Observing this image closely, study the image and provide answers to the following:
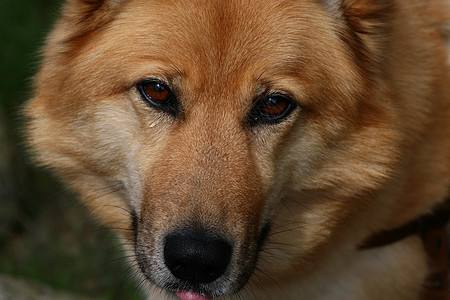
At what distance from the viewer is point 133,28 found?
8.36 feet

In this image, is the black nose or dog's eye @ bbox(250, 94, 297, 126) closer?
the black nose

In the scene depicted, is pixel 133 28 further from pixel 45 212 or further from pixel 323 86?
pixel 45 212

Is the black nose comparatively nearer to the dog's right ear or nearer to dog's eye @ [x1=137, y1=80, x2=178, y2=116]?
dog's eye @ [x1=137, y1=80, x2=178, y2=116]

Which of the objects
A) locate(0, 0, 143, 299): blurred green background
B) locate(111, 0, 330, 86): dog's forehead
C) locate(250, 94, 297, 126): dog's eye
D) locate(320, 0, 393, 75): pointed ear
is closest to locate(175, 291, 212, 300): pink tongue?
locate(250, 94, 297, 126): dog's eye

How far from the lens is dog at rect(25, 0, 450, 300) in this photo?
7.70 ft

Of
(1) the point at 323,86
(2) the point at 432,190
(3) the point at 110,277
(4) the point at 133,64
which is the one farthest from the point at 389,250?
(3) the point at 110,277

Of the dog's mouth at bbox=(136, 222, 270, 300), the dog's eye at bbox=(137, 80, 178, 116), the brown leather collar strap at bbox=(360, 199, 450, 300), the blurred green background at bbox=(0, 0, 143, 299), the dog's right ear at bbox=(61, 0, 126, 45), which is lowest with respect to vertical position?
the blurred green background at bbox=(0, 0, 143, 299)

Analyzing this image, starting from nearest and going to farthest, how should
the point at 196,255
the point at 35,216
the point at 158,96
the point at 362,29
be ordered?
1. the point at 196,255
2. the point at 158,96
3. the point at 362,29
4. the point at 35,216

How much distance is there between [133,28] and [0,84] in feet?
9.66

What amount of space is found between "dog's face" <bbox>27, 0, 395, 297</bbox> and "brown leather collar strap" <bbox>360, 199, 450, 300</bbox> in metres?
0.24

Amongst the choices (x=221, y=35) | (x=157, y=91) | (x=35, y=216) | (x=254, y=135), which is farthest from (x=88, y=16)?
(x=35, y=216)

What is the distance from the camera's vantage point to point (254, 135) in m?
2.46

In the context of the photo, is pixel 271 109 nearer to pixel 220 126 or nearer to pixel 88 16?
pixel 220 126

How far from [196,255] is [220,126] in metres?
0.53
